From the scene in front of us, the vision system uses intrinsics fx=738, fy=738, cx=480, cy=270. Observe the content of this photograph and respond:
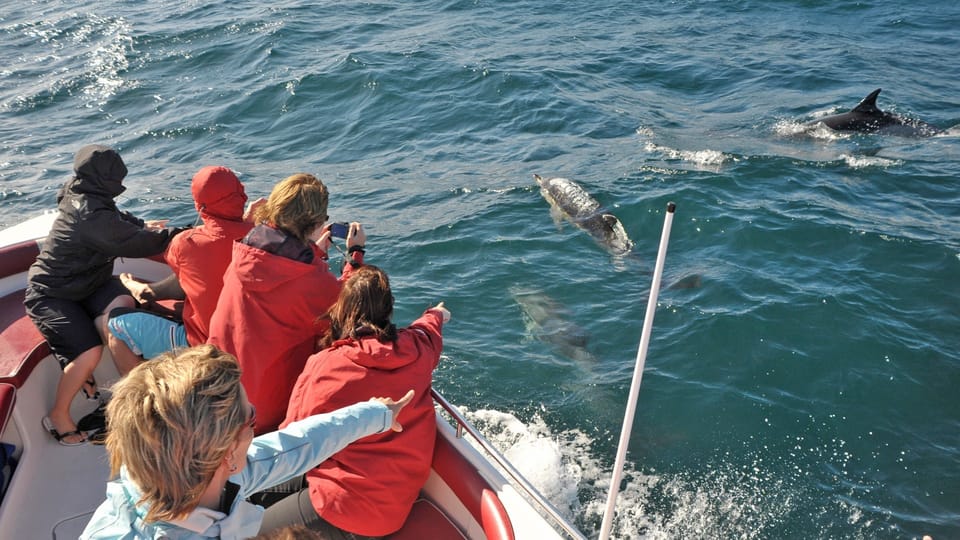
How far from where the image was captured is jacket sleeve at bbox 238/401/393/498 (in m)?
3.08

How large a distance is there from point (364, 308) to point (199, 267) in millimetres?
1539

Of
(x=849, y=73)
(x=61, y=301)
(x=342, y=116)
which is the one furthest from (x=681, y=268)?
(x=849, y=73)

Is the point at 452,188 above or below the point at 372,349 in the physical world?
below

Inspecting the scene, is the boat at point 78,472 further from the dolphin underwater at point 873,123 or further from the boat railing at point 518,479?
the dolphin underwater at point 873,123

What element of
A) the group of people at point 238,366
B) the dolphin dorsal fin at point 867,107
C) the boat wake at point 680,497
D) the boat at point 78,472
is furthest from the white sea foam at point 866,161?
the group of people at point 238,366

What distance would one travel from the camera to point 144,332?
207 inches

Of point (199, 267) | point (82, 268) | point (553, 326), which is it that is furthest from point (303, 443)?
point (553, 326)

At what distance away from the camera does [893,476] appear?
6781mm

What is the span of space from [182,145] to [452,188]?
20.2 feet

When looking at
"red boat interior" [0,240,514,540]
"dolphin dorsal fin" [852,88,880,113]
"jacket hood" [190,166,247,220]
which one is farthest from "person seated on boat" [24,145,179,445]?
"dolphin dorsal fin" [852,88,880,113]

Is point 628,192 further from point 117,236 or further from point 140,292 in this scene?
point 117,236

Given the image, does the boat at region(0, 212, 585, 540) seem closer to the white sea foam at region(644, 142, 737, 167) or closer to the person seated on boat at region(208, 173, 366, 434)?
the person seated on boat at region(208, 173, 366, 434)

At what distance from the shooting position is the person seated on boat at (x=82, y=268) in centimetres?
495

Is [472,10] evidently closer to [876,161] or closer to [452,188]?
[452,188]
